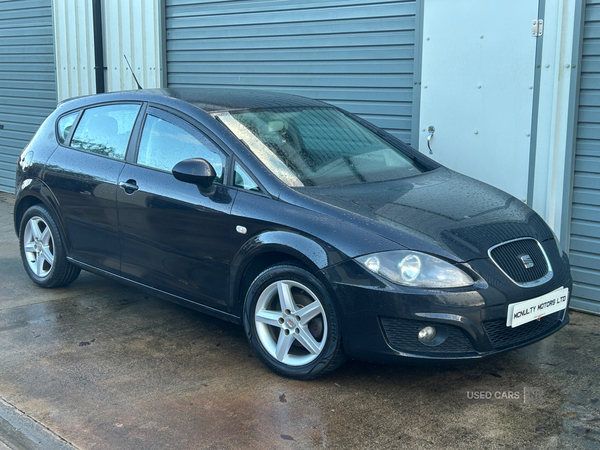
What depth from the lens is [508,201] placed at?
4.56m

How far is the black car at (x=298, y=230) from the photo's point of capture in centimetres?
369

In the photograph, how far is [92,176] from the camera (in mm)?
5141

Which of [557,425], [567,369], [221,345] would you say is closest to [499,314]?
[557,425]

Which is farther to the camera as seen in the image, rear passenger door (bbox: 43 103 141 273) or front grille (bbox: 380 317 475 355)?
rear passenger door (bbox: 43 103 141 273)

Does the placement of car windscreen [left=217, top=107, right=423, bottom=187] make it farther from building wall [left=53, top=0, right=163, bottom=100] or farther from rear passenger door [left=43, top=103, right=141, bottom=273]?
building wall [left=53, top=0, right=163, bottom=100]

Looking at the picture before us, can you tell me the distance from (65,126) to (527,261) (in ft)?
12.0

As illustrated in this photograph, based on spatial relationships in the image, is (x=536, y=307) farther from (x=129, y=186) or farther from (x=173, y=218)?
(x=129, y=186)

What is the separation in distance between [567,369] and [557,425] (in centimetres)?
83

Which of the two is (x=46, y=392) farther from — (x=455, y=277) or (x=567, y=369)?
(x=567, y=369)

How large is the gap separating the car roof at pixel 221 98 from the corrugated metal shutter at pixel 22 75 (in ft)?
18.8

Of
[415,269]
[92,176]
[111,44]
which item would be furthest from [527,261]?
[111,44]

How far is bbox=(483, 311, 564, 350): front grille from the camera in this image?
12.2 feet

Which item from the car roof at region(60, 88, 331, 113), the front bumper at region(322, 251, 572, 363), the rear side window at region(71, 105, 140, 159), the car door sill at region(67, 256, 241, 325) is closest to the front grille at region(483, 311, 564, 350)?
the front bumper at region(322, 251, 572, 363)

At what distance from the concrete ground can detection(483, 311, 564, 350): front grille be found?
33cm
